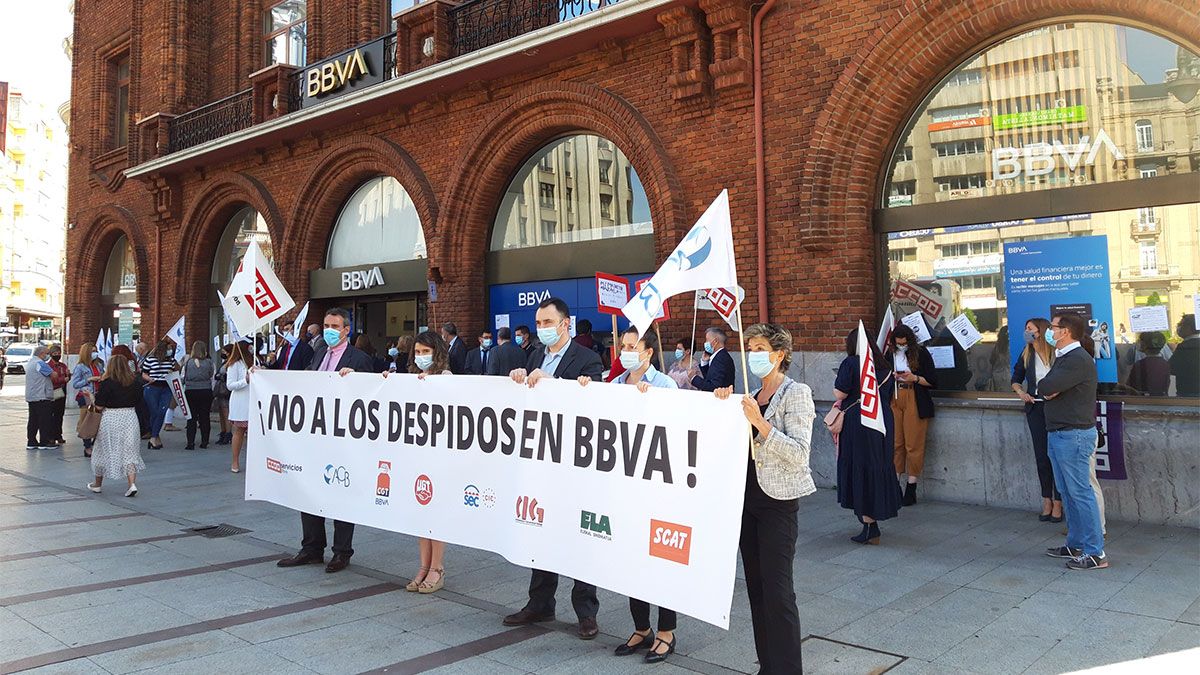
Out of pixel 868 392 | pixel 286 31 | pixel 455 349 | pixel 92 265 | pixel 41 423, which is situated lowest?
pixel 41 423

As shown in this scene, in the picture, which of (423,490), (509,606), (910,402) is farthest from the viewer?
(910,402)

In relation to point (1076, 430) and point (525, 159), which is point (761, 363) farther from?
point (525, 159)

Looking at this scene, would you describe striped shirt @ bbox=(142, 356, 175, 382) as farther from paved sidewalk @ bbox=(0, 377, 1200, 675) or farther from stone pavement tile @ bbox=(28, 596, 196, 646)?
stone pavement tile @ bbox=(28, 596, 196, 646)

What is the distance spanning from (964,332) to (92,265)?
2323cm

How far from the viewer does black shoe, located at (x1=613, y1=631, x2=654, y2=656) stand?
4.45 metres

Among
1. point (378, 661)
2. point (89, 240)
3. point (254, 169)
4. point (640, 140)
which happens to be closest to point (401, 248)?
point (254, 169)

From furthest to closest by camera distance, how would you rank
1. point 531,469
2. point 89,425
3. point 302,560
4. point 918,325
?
1. point 89,425
2. point 918,325
3. point 302,560
4. point 531,469

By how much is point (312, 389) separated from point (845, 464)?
4618 millimetres

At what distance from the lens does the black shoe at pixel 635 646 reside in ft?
14.6

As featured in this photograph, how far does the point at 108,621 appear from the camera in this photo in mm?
5098

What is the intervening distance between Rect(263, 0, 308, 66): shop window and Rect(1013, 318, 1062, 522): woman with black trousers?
15234mm

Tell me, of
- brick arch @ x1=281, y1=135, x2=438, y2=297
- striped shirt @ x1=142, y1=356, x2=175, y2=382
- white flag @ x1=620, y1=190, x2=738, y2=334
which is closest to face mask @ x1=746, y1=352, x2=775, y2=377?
white flag @ x1=620, y1=190, x2=738, y2=334

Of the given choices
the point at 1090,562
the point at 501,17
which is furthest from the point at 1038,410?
the point at 501,17

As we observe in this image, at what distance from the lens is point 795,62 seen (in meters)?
9.45
